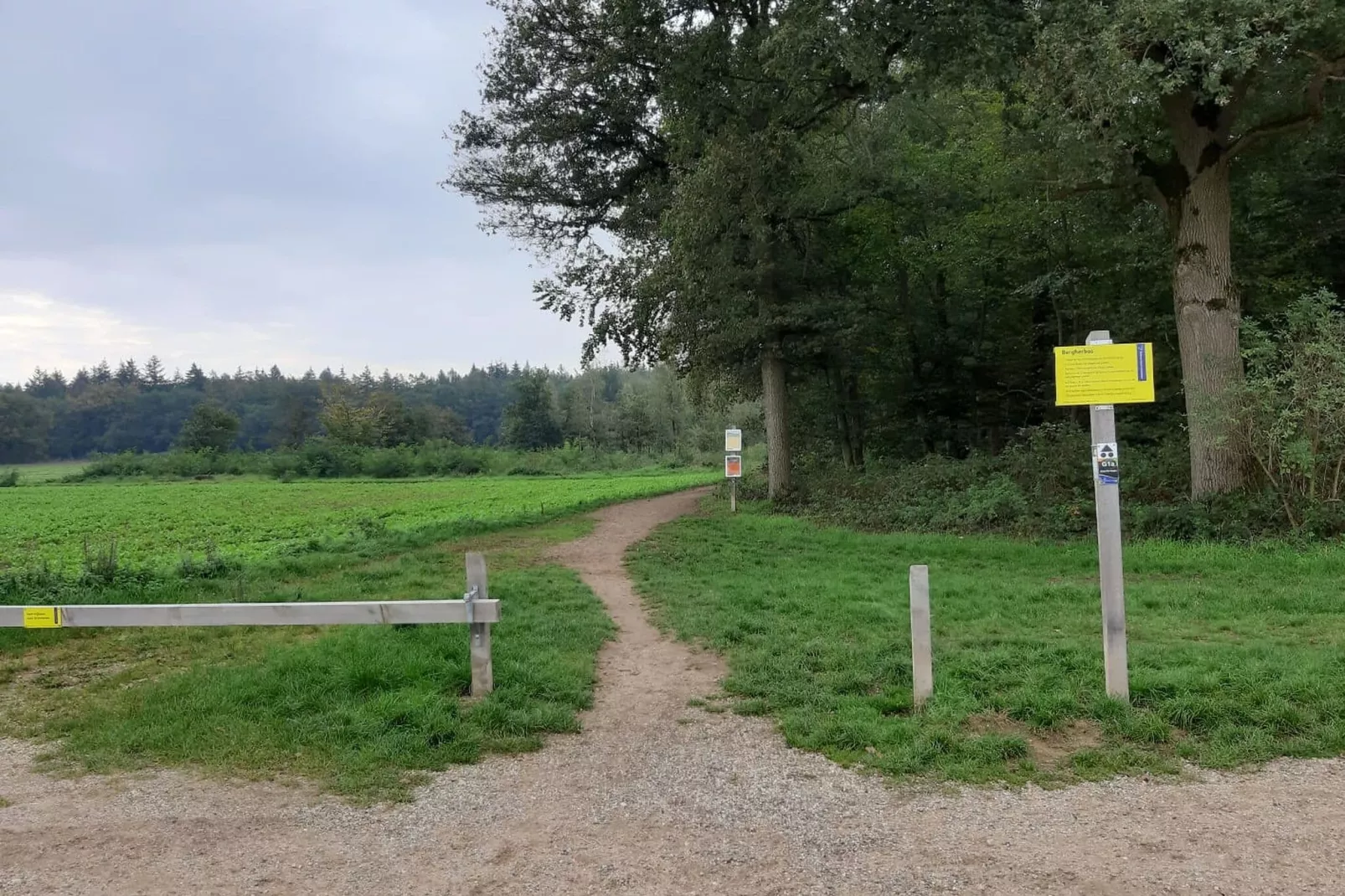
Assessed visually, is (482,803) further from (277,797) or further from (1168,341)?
(1168,341)

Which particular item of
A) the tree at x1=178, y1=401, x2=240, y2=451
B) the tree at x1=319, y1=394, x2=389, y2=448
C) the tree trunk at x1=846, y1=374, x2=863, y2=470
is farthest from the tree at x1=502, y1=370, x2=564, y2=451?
the tree trunk at x1=846, y1=374, x2=863, y2=470

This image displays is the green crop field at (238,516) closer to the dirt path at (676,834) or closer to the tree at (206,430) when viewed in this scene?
the dirt path at (676,834)

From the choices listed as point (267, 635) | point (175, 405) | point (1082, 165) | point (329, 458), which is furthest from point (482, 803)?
point (175, 405)

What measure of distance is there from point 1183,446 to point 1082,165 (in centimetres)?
538

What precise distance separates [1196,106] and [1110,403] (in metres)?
10.2

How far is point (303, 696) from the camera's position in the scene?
5523 millimetres

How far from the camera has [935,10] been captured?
12.2m

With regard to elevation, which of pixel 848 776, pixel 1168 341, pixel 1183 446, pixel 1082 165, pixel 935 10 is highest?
pixel 935 10

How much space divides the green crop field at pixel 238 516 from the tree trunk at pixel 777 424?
229 inches

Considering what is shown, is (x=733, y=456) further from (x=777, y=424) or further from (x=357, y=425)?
(x=357, y=425)

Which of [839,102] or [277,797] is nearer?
[277,797]

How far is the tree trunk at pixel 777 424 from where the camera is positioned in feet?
67.7

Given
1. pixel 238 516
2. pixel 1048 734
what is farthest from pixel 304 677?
pixel 238 516

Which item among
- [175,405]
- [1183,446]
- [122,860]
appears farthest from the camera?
[175,405]
